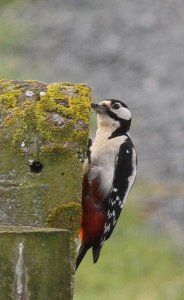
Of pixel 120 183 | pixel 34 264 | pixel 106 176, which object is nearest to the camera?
pixel 34 264

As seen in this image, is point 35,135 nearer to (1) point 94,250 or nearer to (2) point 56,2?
(1) point 94,250

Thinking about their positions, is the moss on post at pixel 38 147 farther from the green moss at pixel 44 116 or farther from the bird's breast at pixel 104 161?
the bird's breast at pixel 104 161

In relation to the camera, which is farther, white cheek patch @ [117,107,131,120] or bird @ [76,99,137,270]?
white cheek patch @ [117,107,131,120]

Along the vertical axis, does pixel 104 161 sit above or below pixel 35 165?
below

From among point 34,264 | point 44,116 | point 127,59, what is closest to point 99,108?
point 44,116

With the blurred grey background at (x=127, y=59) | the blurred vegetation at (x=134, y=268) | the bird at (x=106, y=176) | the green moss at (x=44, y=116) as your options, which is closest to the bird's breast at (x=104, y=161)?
the bird at (x=106, y=176)

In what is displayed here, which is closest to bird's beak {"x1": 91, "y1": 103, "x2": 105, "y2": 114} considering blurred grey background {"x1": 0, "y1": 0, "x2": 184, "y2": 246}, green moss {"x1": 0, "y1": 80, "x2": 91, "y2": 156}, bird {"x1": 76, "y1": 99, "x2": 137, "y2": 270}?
bird {"x1": 76, "y1": 99, "x2": 137, "y2": 270}

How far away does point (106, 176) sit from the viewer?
5777mm

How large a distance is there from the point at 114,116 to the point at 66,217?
9.75ft

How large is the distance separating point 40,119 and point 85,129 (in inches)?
6.2

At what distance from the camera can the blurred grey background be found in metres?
12.6

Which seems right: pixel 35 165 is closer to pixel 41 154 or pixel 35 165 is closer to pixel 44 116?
pixel 41 154

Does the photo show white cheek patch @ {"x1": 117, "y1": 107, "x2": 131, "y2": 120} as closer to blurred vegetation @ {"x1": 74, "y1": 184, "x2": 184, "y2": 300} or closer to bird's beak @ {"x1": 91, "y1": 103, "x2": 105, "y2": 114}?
bird's beak @ {"x1": 91, "y1": 103, "x2": 105, "y2": 114}

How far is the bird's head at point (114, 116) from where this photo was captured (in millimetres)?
6035
